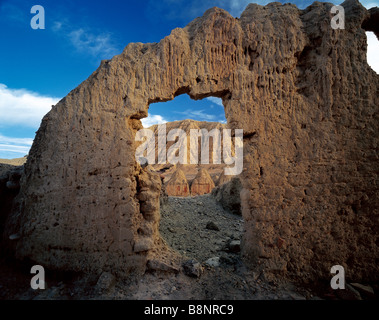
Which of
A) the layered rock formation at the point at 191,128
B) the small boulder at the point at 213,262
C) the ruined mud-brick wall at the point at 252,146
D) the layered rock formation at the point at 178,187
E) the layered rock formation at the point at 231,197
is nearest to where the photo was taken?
the ruined mud-brick wall at the point at 252,146

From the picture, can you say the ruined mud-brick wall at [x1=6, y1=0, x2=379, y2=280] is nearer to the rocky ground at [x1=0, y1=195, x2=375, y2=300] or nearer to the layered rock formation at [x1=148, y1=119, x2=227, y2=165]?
the rocky ground at [x1=0, y1=195, x2=375, y2=300]

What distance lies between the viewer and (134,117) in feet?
11.3

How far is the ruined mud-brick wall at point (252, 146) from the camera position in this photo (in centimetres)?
290

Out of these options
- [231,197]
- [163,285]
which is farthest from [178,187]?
[163,285]

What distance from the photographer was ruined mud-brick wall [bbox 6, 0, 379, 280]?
2904 mm

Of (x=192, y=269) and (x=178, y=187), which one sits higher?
(x=178, y=187)

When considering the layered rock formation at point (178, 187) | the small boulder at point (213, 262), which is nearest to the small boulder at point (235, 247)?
the small boulder at point (213, 262)

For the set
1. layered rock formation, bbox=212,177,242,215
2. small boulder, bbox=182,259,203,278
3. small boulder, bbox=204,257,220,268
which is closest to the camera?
small boulder, bbox=182,259,203,278

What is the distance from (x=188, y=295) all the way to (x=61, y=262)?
2.07m

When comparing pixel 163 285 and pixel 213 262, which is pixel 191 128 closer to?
pixel 213 262

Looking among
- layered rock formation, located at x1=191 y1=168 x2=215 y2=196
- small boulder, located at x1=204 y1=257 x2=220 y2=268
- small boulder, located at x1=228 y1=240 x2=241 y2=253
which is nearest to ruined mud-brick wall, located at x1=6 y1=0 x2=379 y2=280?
small boulder, located at x1=204 y1=257 x2=220 y2=268

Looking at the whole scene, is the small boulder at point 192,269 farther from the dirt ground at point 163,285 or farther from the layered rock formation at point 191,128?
the layered rock formation at point 191,128

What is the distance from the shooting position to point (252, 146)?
312 centimetres

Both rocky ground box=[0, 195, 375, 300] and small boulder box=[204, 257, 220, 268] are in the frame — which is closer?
rocky ground box=[0, 195, 375, 300]
